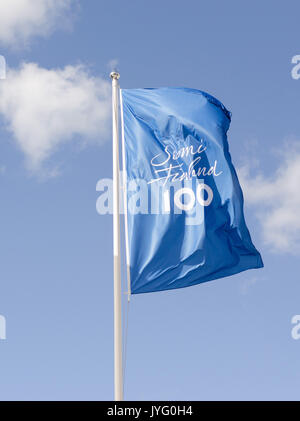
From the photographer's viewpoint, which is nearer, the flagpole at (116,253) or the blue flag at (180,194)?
the flagpole at (116,253)

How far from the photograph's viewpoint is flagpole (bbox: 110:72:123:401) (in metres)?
21.4

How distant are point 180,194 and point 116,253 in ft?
8.44

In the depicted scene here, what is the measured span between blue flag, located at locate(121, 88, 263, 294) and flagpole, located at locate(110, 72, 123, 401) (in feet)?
0.99

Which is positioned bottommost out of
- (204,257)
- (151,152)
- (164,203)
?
(204,257)

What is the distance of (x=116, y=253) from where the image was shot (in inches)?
887

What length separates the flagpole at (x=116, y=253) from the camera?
21406mm

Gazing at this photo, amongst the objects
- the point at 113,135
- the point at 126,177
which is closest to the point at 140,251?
the point at 126,177

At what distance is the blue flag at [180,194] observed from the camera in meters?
22.5

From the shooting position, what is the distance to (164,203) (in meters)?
22.9

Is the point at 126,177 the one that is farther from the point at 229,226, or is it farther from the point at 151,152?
the point at 229,226

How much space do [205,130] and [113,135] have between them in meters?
2.90

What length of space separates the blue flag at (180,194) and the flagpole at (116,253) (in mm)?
300

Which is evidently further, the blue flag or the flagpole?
the blue flag
